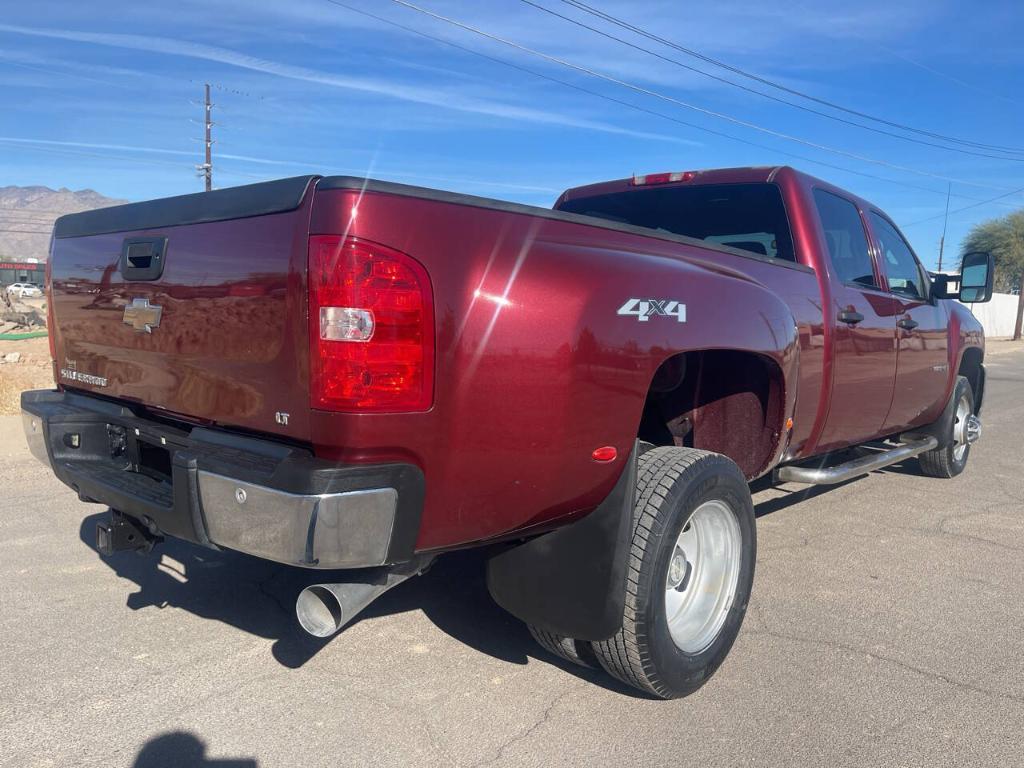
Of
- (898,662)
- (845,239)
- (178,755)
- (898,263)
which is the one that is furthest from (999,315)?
(178,755)

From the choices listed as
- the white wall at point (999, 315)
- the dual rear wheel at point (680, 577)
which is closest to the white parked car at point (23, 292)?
the white wall at point (999, 315)

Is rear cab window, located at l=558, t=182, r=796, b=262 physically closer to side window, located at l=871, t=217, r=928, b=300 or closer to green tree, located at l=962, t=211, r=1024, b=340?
side window, located at l=871, t=217, r=928, b=300

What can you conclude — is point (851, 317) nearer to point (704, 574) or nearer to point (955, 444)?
Answer: point (704, 574)

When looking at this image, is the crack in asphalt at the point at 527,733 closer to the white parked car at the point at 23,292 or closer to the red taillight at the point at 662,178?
the red taillight at the point at 662,178

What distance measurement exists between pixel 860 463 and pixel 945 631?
1.16 m

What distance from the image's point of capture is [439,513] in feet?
7.65

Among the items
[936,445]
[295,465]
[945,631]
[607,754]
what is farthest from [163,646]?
[936,445]

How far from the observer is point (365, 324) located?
2.15 meters

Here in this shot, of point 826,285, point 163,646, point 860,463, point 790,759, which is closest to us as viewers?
point 790,759

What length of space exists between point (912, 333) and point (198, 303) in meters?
4.36

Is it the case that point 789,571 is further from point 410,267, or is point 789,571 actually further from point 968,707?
point 410,267

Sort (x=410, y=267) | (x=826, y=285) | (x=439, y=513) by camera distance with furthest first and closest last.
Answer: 1. (x=826, y=285)
2. (x=439, y=513)
3. (x=410, y=267)

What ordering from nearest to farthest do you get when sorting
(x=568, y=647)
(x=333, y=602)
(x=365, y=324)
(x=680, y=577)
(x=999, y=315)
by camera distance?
(x=365, y=324) → (x=333, y=602) → (x=568, y=647) → (x=680, y=577) → (x=999, y=315)

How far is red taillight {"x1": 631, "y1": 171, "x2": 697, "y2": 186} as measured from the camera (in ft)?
15.4
